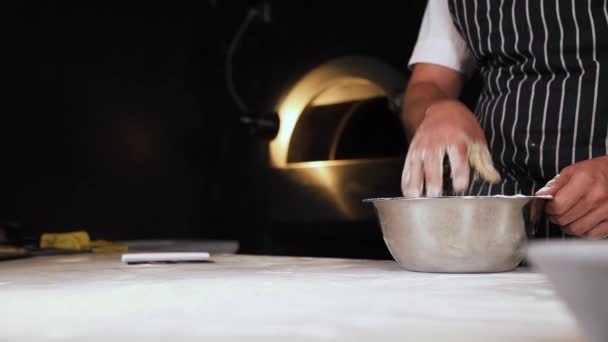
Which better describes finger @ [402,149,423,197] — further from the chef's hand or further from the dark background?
the dark background

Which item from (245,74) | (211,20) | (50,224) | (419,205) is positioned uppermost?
(211,20)

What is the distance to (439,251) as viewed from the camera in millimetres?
819

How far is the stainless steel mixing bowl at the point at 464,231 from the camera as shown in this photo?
804mm

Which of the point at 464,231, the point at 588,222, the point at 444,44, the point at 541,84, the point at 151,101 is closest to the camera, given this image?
the point at 464,231

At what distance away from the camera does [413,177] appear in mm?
984

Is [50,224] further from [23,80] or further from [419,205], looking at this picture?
[419,205]

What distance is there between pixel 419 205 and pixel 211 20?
6.40 feet

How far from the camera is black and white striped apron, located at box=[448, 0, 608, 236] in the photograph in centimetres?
123

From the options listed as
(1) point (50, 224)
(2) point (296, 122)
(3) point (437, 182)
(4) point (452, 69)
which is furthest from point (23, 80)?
(3) point (437, 182)

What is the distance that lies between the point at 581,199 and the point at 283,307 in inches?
21.7

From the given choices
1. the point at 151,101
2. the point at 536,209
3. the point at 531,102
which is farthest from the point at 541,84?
the point at 151,101

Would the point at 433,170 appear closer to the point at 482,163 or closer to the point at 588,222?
the point at 482,163

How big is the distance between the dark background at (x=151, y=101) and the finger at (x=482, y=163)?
1.09 metres

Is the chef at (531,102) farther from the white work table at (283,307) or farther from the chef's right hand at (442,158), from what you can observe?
the white work table at (283,307)
